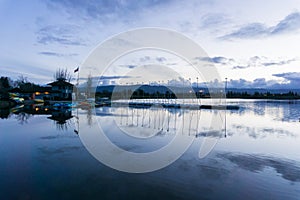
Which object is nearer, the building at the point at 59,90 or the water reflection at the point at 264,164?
the water reflection at the point at 264,164

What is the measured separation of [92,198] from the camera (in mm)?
5305

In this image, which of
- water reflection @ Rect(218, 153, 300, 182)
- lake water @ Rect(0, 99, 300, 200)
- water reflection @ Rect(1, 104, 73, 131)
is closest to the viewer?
lake water @ Rect(0, 99, 300, 200)

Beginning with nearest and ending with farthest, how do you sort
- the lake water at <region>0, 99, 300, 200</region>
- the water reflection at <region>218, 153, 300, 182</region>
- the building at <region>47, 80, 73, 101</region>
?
the lake water at <region>0, 99, 300, 200</region>, the water reflection at <region>218, 153, 300, 182</region>, the building at <region>47, 80, 73, 101</region>

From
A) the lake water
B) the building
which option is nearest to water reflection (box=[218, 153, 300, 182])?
the lake water

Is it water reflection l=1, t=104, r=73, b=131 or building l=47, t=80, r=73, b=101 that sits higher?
building l=47, t=80, r=73, b=101

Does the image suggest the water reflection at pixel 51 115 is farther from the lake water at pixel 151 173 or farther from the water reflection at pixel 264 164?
the water reflection at pixel 264 164

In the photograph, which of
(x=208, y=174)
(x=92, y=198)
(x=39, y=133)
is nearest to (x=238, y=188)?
(x=208, y=174)

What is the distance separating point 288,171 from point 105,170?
20.7 feet

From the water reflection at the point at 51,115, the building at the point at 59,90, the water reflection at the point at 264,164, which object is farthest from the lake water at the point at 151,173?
the building at the point at 59,90

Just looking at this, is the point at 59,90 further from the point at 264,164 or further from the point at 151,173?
the point at 264,164

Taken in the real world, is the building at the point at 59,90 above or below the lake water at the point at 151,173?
above

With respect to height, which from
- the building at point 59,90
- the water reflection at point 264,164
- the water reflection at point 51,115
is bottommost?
the water reflection at point 264,164

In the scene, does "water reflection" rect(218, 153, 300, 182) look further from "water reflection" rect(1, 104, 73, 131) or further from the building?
the building

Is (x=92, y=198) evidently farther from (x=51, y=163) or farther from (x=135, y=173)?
(x=51, y=163)
